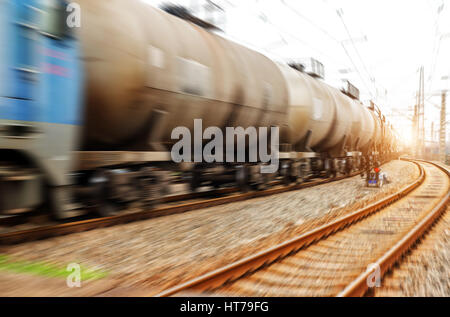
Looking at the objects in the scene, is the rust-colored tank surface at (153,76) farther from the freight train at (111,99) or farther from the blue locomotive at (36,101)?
the blue locomotive at (36,101)

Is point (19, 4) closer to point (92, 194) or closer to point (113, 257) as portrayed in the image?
point (92, 194)

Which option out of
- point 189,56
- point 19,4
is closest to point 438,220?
point 189,56

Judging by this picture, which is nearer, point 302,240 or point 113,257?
point 113,257

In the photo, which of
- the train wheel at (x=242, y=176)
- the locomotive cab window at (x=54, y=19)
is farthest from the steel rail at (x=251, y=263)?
the locomotive cab window at (x=54, y=19)

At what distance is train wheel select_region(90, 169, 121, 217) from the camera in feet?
17.5

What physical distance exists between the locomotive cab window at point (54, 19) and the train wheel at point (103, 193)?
2.14m

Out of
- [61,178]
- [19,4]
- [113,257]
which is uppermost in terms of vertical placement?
[19,4]

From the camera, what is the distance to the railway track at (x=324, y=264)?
3.11m

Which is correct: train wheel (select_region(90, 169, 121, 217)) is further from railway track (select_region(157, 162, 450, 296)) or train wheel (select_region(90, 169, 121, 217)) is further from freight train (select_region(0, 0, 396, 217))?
railway track (select_region(157, 162, 450, 296))

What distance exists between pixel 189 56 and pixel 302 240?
3.89 m

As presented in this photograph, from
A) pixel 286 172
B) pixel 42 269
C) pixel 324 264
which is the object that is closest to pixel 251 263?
pixel 324 264

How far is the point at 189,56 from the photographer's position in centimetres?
614

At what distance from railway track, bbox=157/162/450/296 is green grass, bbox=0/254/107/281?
106 centimetres

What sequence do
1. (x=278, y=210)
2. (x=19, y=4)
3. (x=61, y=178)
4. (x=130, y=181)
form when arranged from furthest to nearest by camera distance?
(x=278, y=210) → (x=130, y=181) → (x=61, y=178) → (x=19, y=4)
